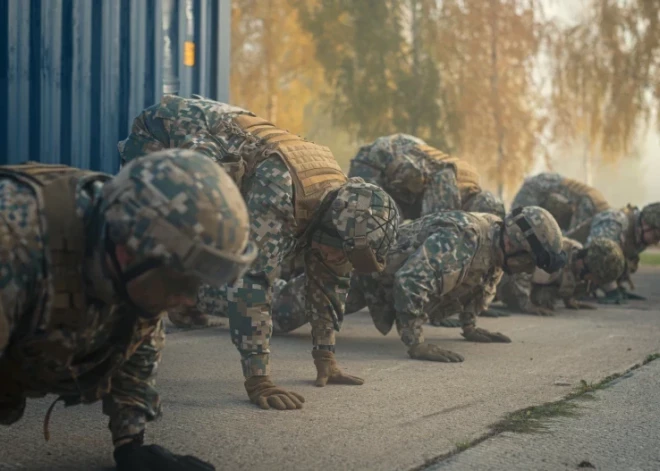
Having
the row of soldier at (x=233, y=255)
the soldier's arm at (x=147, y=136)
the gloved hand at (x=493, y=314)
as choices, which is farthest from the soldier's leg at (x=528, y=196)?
the soldier's arm at (x=147, y=136)

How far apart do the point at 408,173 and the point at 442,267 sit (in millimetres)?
2918

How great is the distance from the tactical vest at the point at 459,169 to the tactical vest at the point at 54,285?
20.9 feet

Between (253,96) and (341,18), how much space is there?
306cm

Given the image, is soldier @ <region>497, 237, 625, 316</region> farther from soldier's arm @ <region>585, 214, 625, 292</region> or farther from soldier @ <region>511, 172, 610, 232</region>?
soldier @ <region>511, 172, 610, 232</region>

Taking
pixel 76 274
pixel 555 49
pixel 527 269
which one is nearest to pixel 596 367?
pixel 527 269

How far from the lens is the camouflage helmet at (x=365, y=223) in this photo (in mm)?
4477

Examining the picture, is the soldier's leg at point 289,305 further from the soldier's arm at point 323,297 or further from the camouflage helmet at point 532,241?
the soldier's arm at point 323,297

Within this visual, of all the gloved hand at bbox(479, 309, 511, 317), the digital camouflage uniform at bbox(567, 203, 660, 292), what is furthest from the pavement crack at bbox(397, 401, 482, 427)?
the digital camouflage uniform at bbox(567, 203, 660, 292)

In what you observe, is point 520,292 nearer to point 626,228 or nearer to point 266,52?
point 626,228

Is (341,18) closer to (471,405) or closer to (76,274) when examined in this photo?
(471,405)

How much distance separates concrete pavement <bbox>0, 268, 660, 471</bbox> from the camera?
3.54 metres

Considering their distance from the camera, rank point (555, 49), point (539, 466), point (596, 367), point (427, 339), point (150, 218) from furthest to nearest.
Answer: point (555, 49) < point (427, 339) < point (596, 367) < point (539, 466) < point (150, 218)

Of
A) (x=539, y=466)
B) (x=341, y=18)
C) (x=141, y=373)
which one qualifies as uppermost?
(x=341, y=18)

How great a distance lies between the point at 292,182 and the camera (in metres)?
4.63
